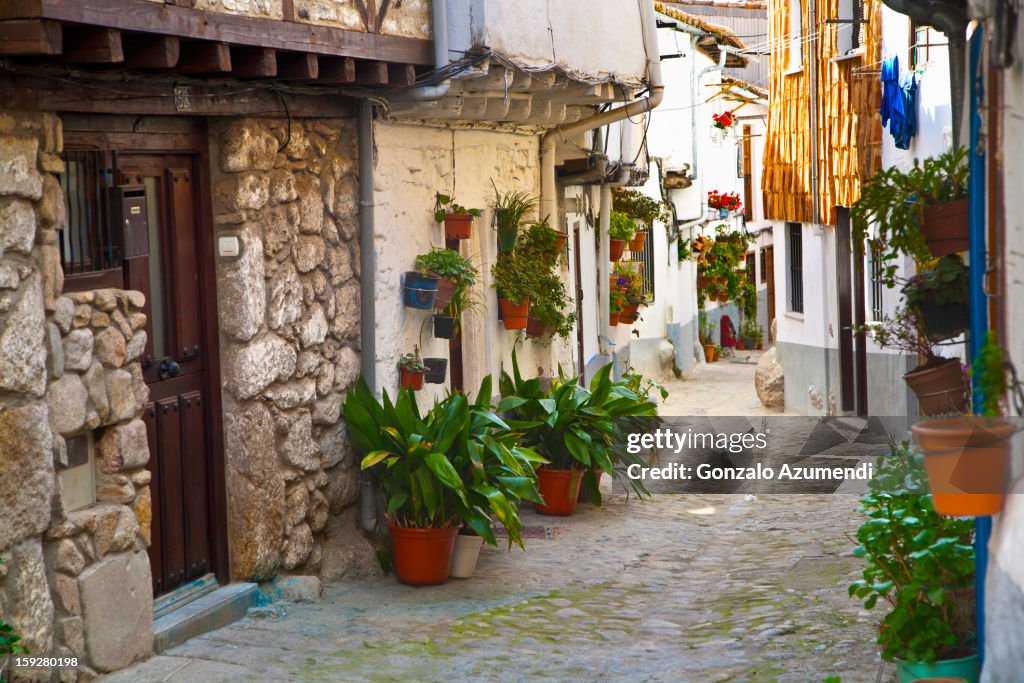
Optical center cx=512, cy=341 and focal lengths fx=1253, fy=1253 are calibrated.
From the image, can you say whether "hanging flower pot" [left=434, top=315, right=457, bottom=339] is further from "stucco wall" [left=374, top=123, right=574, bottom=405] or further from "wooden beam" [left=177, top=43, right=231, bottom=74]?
"wooden beam" [left=177, top=43, right=231, bottom=74]

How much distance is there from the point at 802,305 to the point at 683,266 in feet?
27.7

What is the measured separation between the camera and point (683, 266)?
982 inches

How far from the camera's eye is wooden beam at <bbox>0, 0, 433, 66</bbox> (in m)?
4.43

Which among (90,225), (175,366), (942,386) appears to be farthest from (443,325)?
(942,386)

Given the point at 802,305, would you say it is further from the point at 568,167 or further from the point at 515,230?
the point at 515,230

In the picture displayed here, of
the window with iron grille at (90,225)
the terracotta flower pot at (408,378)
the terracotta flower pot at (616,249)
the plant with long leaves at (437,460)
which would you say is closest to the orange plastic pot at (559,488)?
the terracotta flower pot at (408,378)

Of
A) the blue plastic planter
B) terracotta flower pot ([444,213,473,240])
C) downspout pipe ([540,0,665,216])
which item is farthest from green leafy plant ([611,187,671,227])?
the blue plastic planter

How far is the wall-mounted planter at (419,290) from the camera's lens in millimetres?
7605

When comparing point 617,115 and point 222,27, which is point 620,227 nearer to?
point 617,115

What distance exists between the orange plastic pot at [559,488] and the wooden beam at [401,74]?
130 inches

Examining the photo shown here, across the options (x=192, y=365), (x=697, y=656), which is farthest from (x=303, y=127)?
(x=697, y=656)

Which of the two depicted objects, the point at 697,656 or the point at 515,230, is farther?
the point at 515,230

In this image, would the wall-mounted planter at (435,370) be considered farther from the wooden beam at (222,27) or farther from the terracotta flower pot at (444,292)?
the wooden beam at (222,27)

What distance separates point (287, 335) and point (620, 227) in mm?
8269
